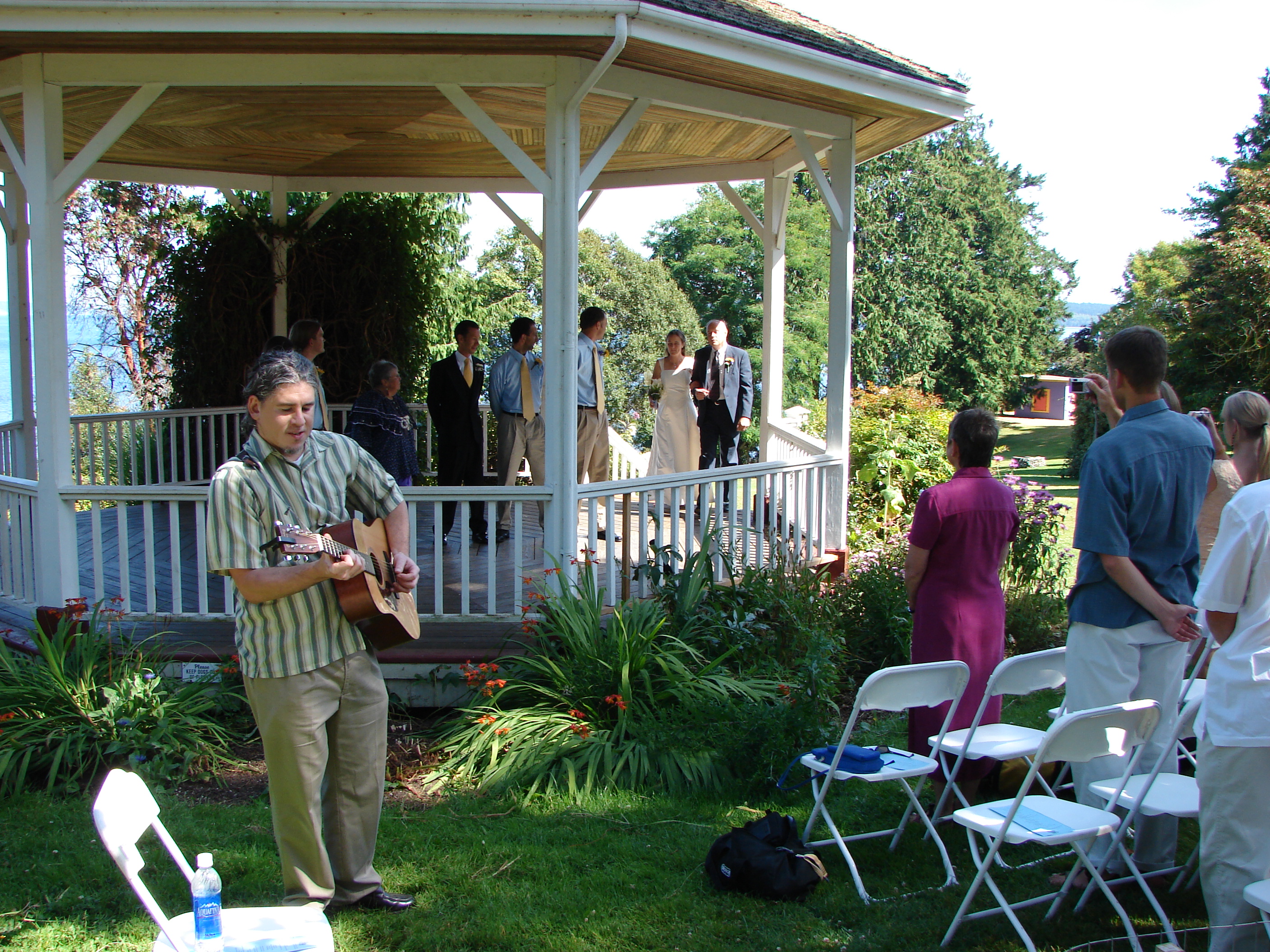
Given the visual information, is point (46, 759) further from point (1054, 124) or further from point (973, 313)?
point (1054, 124)

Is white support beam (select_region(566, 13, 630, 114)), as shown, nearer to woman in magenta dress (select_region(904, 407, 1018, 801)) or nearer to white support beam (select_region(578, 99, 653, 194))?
white support beam (select_region(578, 99, 653, 194))

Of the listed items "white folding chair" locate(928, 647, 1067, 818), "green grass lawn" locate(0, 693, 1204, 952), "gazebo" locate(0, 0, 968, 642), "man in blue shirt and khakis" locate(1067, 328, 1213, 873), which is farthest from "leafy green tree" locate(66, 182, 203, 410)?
"man in blue shirt and khakis" locate(1067, 328, 1213, 873)

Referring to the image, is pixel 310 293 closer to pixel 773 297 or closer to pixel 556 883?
pixel 773 297

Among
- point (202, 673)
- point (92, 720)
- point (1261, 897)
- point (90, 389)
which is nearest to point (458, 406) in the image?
point (202, 673)

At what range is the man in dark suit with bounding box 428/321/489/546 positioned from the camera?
8258 millimetres

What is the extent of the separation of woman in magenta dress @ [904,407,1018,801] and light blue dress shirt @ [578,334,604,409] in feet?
13.8

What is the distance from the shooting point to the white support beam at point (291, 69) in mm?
5617

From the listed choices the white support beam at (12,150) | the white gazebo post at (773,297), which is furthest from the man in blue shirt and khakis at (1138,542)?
the white gazebo post at (773,297)

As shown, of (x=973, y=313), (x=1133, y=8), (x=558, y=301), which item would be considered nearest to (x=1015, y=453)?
(x=973, y=313)

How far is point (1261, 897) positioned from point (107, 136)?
6.33 m

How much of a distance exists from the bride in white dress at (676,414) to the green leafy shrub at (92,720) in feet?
17.6

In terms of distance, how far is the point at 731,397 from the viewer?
9156 mm

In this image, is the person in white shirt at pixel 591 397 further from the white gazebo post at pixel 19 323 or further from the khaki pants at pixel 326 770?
the khaki pants at pixel 326 770

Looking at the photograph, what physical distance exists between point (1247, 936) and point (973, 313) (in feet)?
146
